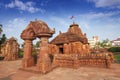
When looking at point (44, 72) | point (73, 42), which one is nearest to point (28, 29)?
point (44, 72)

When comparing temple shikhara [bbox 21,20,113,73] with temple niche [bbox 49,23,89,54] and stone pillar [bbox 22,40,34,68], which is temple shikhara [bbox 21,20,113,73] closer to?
stone pillar [bbox 22,40,34,68]

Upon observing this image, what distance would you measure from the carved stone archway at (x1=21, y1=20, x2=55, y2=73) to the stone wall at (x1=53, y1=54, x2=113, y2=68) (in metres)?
2.29

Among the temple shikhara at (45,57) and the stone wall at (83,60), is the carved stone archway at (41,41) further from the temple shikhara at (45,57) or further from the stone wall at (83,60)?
the stone wall at (83,60)

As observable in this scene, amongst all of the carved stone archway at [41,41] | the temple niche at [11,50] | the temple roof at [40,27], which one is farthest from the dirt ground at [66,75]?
the temple niche at [11,50]

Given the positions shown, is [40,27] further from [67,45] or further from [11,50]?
[11,50]

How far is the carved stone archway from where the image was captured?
27.0ft

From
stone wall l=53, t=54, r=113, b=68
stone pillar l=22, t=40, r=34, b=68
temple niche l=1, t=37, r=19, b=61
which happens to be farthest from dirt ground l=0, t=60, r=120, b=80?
temple niche l=1, t=37, r=19, b=61

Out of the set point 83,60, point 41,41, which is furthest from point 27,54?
point 83,60

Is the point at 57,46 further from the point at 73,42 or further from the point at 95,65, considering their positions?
the point at 95,65

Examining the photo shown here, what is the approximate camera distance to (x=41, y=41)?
8.61 metres

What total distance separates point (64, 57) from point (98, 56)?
10.9ft

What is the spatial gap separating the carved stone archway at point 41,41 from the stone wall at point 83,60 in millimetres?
2294

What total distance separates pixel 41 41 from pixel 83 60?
503 cm

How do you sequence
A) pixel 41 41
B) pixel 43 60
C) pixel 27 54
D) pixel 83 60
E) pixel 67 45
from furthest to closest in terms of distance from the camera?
pixel 67 45 < pixel 83 60 < pixel 27 54 < pixel 41 41 < pixel 43 60
